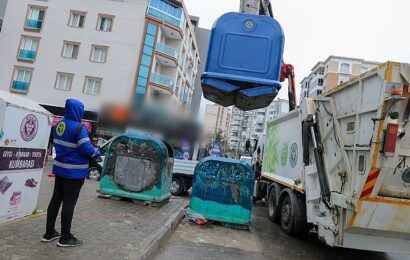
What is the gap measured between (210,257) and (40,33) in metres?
30.3

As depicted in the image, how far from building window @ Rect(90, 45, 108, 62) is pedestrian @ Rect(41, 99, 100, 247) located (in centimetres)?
2696

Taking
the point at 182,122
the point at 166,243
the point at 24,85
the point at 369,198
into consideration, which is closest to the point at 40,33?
the point at 24,85

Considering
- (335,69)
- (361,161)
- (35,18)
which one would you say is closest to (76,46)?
(35,18)

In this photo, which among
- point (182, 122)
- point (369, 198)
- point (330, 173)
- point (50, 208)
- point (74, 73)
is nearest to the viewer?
point (50, 208)

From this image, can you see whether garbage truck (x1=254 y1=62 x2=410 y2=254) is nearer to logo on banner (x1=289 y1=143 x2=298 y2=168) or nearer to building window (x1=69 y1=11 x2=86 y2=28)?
logo on banner (x1=289 y1=143 x2=298 y2=168)

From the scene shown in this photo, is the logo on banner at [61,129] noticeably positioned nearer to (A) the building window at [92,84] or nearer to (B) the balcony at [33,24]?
(A) the building window at [92,84]

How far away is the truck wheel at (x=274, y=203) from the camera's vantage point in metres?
9.45

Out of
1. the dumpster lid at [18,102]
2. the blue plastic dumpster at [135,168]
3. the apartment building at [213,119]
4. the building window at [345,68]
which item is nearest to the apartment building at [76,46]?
the apartment building at [213,119]

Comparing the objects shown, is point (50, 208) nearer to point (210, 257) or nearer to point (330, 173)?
point (210, 257)

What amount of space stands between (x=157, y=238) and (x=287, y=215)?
353 cm

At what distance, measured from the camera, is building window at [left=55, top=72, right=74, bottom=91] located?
30.6 metres

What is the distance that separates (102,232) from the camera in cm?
564

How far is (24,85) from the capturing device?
30.9 meters

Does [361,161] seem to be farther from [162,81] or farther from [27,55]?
[27,55]
